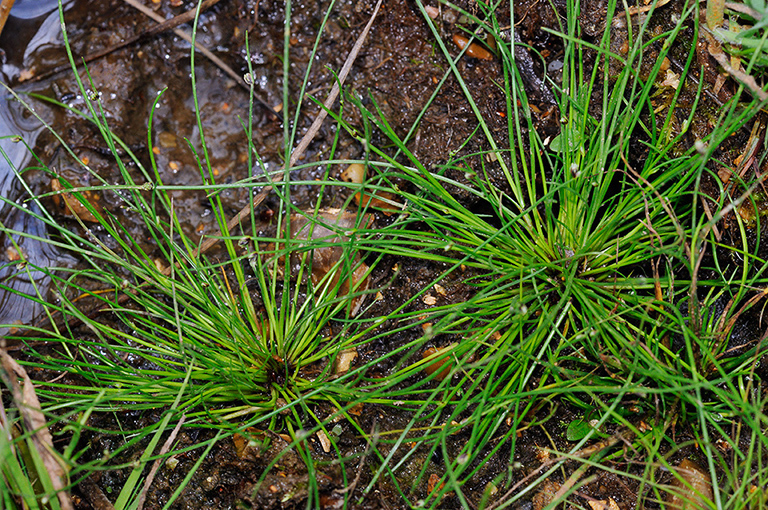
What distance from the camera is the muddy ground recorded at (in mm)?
1971

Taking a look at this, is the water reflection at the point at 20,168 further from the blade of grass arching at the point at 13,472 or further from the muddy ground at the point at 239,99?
the blade of grass arching at the point at 13,472

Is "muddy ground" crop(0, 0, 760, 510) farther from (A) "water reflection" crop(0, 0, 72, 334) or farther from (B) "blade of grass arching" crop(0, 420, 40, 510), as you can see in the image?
(B) "blade of grass arching" crop(0, 420, 40, 510)

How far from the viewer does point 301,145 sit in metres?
2.11

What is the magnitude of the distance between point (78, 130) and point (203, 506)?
6.02ft

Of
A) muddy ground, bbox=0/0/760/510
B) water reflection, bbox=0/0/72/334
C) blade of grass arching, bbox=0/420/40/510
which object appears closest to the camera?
blade of grass arching, bbox=0/420/40/510

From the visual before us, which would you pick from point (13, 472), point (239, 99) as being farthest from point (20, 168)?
point (13, 472)

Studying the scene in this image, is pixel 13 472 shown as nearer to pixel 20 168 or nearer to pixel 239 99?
pixel 20 168

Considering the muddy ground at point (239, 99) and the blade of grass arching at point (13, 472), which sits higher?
the muddy ground at point (239, 99)

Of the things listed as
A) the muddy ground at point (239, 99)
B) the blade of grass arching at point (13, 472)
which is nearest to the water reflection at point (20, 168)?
the muddy ground at point (239, 99)

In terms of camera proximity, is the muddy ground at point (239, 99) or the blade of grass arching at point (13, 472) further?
the muddy ground at point (239, 99)

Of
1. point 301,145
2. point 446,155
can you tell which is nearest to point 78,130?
point 301,145

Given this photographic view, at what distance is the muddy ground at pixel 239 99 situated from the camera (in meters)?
1.97

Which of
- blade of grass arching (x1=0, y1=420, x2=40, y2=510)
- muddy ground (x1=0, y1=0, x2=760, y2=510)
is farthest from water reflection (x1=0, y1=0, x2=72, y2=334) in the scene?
blade of grass arching (x1=0, y1=420, x2=40, y2=510)

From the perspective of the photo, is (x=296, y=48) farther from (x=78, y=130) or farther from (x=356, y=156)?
(x=78, y=130)
